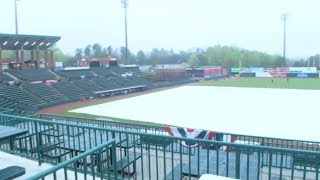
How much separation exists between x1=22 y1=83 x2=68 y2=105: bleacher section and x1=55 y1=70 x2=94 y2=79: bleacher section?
6591 millimetres

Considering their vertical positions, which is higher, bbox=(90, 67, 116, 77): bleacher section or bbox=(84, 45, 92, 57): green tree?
bbox=(84, 45, 92, 57): green tree

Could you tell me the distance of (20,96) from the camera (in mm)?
30594

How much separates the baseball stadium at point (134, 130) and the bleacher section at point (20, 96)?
13 centimetres

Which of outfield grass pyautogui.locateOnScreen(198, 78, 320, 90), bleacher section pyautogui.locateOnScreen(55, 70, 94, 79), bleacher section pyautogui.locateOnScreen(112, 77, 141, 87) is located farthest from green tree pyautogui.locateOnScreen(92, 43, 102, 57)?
bleacher section pyautogui.locateOnScreen(55, 70, 94, 79)

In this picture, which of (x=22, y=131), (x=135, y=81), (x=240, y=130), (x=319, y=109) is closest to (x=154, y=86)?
(x=135, y=81)

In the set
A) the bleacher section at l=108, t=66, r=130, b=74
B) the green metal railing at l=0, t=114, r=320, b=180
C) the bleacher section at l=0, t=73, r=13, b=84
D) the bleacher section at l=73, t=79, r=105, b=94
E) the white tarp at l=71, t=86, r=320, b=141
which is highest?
the bleacher section at l=108, t=66, r=130, b=74

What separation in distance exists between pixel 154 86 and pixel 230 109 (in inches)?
1130

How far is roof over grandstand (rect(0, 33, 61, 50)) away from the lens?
34688 millimetres

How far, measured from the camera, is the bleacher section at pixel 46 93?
1281 inches

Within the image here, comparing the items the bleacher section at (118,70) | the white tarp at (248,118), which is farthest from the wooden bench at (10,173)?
the bleacher section at (118,70)

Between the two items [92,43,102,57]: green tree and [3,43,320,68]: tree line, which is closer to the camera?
[3,43,320,68]: tree line

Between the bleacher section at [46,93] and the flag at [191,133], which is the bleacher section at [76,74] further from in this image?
the flag at [191,133]

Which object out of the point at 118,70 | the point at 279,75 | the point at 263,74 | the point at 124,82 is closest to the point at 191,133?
the point at 124,82

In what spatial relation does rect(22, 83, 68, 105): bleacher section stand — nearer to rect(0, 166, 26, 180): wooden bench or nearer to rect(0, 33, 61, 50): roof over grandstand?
rect(0, 33, 61, 50): roof over grandstand
